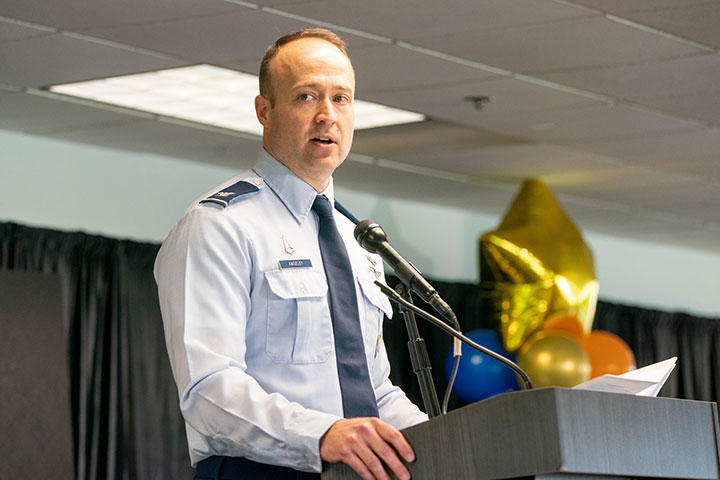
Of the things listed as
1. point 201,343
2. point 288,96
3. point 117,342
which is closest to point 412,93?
point 117,342

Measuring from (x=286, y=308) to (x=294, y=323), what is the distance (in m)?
0.03

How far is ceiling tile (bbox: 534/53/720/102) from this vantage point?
4668 mm

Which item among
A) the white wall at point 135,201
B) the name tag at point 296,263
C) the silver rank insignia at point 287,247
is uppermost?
the white wall at point 135,201

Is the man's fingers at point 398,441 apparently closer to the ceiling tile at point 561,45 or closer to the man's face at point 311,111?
the man's face at point 311,111

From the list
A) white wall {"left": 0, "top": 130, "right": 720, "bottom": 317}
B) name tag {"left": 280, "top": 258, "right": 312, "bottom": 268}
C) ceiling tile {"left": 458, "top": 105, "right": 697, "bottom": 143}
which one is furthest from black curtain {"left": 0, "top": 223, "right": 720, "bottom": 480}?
name tag {"left": 280, "top": 258, "right": 312, "bottom": 268}

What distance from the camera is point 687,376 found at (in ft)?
27.9

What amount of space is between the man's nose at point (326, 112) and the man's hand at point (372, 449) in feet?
2.10

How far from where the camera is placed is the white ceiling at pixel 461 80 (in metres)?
4.09

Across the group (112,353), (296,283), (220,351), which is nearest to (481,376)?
(112,353)

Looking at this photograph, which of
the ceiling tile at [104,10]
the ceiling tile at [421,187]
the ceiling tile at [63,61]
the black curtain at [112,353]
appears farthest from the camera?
the ceiling tile at [421,187]

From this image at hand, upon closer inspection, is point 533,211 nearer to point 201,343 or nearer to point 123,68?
point 123,68

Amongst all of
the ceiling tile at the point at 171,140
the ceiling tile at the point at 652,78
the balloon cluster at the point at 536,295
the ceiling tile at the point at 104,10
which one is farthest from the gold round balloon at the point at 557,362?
the ceiling tile at the point at 104,10

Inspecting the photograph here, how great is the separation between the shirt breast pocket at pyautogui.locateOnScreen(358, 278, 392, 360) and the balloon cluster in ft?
13.2

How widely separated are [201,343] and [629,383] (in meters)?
0.60
